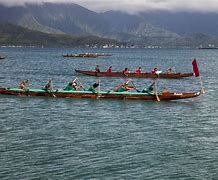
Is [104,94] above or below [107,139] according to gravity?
above

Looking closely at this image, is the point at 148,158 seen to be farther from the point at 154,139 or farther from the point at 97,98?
the point at 97,98

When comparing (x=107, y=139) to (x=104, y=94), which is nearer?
(x=107, y=139)

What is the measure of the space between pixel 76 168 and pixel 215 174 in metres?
7.44

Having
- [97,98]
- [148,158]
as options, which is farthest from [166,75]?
[148,158]

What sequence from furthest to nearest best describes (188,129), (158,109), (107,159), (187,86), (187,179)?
1. (187,86)
2. (158,109)
3. (188,129)
4. (107,159)
5. (187,179)

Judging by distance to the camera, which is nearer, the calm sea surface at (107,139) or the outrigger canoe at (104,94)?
the calm sea surface at (107,139)

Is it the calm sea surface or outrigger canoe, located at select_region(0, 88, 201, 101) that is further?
outrigger canoe, located at select_region(0, 88, 201, 101)

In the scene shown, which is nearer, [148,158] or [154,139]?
[148,158]

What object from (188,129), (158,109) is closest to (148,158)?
(188,129)

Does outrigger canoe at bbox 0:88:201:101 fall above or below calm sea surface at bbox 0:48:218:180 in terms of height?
above

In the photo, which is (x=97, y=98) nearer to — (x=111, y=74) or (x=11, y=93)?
(x=11, y=93)

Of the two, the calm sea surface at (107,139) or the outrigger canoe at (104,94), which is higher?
the outrigger canoe at (104,94)

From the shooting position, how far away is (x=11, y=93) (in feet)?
168

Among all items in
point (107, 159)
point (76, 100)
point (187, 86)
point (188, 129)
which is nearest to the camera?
point (107, 159)
